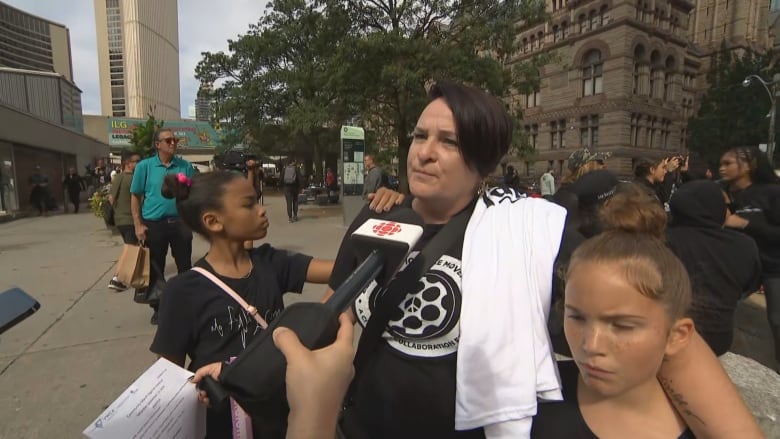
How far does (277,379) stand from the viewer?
61 cm

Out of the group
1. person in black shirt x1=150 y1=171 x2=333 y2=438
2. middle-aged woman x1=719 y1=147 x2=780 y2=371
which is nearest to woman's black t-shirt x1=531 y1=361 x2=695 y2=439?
person in black shirt x1=150 y1=171 x2=333 y2=438

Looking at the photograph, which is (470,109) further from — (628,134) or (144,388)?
(628,134)

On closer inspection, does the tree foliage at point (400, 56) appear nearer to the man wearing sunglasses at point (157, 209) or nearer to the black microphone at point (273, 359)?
the man wearing sunglasses at point (157, 209)

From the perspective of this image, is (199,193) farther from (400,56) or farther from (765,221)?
(400,56)

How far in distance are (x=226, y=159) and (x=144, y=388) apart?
256 inches

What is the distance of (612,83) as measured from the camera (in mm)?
34125

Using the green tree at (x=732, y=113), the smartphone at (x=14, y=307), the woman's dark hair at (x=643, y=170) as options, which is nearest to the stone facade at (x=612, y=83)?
the green tree at (x=732, y=113)

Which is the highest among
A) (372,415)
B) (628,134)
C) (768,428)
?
(628,134)

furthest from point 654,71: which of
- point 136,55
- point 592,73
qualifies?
point 136,55

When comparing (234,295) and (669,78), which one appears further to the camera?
(669,78)

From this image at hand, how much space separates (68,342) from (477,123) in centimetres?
444

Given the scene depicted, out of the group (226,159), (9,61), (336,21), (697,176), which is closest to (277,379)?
(697,176)

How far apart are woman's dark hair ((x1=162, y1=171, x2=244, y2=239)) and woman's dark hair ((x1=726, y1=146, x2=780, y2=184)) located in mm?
4204

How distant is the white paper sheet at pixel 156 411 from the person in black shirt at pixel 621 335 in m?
0.99
